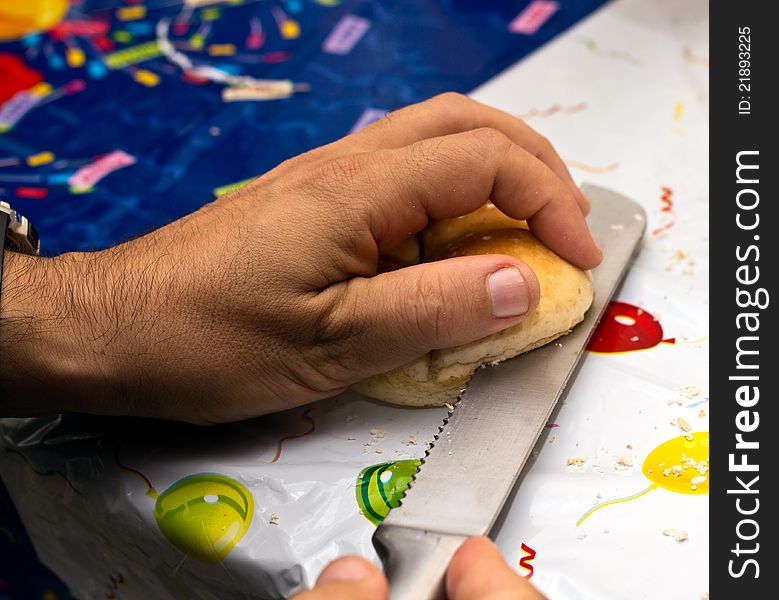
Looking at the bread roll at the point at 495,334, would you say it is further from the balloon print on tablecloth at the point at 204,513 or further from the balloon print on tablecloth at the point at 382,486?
the balloon print on tablecloth at the point at 204,513

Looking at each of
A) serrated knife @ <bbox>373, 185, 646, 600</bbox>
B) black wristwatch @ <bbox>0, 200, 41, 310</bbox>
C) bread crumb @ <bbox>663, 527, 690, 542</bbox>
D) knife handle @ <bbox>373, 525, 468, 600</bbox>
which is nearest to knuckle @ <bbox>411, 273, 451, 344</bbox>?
serrated knife @ <bbox>373, 185, 646, 600</bbox>

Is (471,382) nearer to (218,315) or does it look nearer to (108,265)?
(218,315)

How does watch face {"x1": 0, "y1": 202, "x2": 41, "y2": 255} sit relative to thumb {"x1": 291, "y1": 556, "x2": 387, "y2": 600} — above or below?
above

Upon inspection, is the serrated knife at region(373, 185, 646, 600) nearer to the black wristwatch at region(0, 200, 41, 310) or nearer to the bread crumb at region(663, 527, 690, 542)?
the bread crumb at region(663, 527, 690, 542)

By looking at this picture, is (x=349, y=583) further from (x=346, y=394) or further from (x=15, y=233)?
(x=15, y=233)

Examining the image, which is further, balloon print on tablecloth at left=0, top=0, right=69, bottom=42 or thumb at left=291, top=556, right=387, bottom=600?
balloon print on tablecloth at left=0, top=0, right=69, bottom=42

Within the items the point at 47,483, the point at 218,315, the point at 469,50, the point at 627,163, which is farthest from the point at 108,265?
the point at 469,50

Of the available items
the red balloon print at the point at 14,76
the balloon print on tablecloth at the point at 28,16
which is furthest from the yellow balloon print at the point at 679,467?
the balloon print on tablecloth at the point at 28,16
